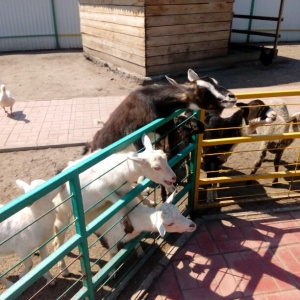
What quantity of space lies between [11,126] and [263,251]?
5.68 m

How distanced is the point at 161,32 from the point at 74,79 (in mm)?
3307

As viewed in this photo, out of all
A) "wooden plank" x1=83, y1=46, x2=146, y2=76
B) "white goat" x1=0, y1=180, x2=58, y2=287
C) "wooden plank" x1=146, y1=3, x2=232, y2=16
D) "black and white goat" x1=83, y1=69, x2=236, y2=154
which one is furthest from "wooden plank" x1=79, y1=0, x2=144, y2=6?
"white goat" x1=0, y1=180, x2=58, y2=287

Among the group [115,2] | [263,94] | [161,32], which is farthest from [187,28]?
[263,94]

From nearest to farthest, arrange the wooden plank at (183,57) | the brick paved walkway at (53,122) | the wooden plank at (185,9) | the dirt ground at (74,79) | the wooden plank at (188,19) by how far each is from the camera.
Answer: the dirt ground at (74,79) → the brick paved walkway at (53,122) → the wooden plank at (185,9) → the wooden plank at (188,19) → the wooden plank at (183,57)

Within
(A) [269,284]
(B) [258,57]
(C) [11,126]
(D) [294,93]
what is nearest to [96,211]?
(A) [269,284]

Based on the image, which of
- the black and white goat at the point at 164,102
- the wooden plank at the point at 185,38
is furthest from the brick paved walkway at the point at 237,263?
the wooden plank at the point at 185,38

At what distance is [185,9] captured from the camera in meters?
9.43

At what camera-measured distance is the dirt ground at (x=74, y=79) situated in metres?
6.01

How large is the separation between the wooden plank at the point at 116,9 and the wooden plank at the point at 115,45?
0.87m

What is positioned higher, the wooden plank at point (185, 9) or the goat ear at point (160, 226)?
the wooden plank at point (185, 9)

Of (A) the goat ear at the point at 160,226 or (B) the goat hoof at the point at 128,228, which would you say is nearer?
(A) the goat ear at the point at 160,226

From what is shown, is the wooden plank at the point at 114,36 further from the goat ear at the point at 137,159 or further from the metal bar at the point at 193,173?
the goat ear at the point at 137,159

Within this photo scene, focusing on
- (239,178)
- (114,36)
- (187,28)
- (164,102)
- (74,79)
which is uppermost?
(187,28)

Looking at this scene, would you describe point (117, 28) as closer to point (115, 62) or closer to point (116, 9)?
point (116, 9)
